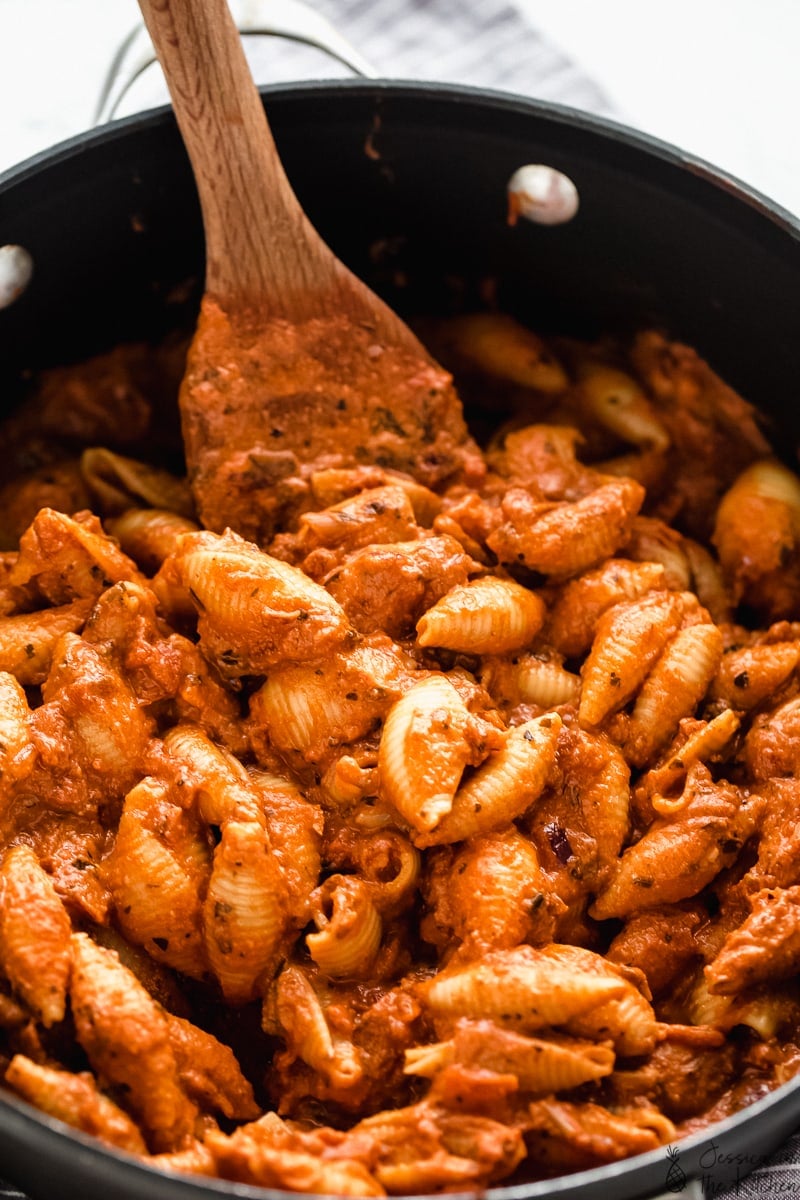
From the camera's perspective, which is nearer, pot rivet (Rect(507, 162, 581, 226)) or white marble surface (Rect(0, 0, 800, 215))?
pot rivet (Rect(507, 162, 581, 226))

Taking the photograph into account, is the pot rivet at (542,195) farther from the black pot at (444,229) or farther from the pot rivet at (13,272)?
the pot rivet at (13,272)

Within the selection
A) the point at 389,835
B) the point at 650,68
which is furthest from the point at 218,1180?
the point at 650,68

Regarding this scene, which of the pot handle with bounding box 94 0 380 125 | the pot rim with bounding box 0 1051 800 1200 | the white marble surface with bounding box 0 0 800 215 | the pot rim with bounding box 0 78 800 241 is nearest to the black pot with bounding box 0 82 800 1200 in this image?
the pot rim with bounding box 0 78 800 241

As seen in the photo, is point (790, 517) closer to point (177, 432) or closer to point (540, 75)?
point (177, 432)

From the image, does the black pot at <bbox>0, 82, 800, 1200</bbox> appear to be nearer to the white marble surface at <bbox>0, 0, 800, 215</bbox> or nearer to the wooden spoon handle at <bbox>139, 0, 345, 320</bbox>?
the wooden spoon handle at <bbox>139, 0, 345, 320</bbox>

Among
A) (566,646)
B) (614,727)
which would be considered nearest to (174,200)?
(566,646)

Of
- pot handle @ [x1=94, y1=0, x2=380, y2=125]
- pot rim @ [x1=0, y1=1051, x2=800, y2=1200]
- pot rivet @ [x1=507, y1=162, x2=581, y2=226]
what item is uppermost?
pot handle @ [x1=94, y1=0, x2=380, y2=125]

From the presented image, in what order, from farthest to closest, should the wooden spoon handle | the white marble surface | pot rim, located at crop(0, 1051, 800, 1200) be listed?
the white marble surface
the wooden spoon handle
pot rim, located at crop(0, 1051, 800, 1200)
